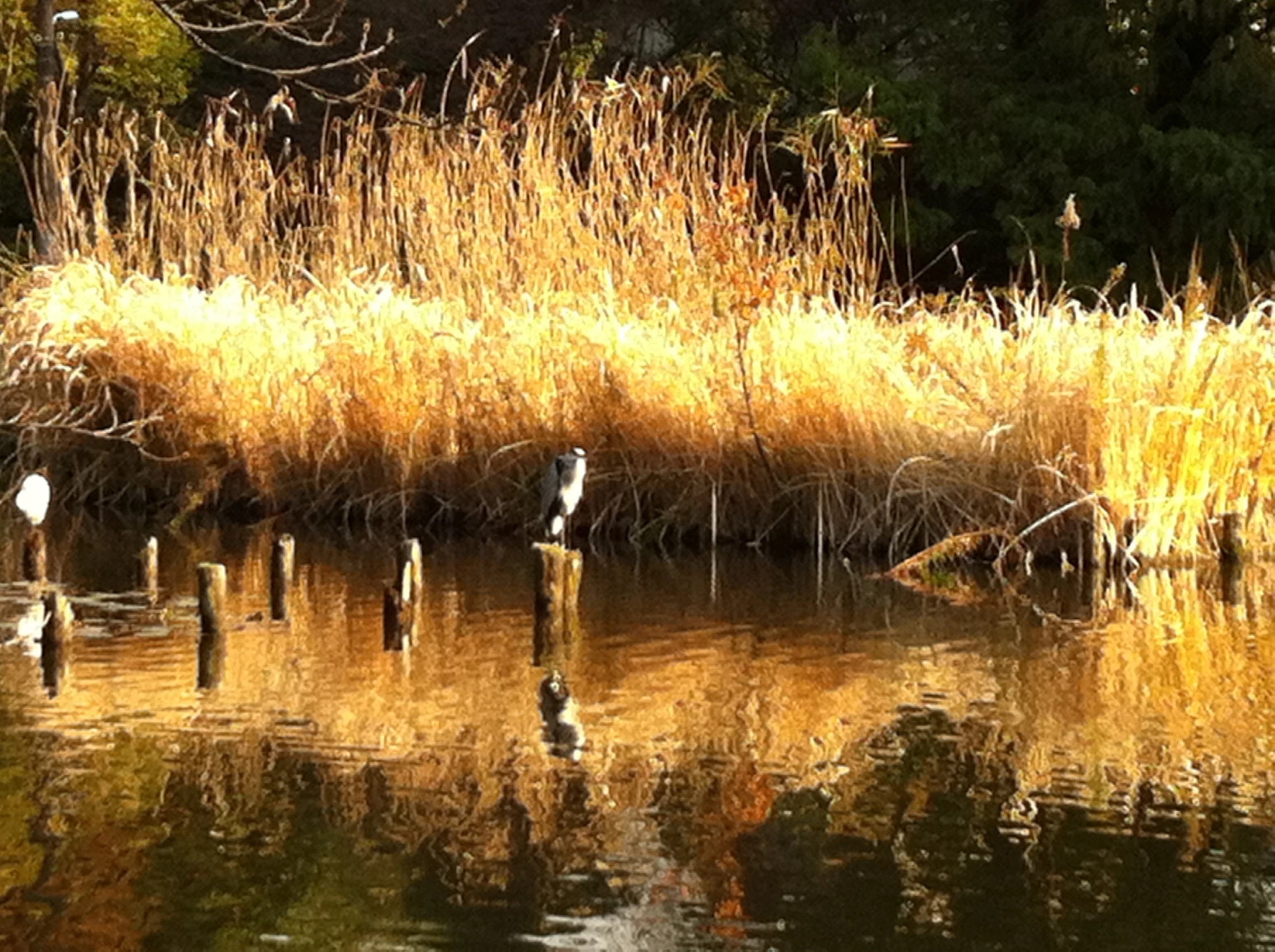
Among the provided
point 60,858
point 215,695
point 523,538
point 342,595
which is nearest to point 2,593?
point 342,595

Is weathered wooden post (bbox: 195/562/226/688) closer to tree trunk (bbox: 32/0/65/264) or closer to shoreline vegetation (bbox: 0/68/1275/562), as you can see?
shoreline vegetation (bbox: 0/68/1275/562)

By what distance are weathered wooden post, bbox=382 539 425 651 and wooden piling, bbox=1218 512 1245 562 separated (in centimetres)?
322

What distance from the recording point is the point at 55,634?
19.0 feet

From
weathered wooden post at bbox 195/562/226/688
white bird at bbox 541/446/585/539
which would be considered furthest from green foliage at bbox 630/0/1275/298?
weathered wooden post at bbox 195/562/226/688

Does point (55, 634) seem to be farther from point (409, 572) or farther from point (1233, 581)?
point (1233, 581)

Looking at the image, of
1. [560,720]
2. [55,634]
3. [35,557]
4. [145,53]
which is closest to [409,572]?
[55,634]

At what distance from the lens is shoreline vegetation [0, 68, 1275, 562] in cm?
842

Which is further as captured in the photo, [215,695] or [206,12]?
[206,12]

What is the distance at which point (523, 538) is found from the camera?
9.34 metres

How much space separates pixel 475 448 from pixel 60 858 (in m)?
5.60

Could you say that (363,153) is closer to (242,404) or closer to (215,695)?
(242,404)

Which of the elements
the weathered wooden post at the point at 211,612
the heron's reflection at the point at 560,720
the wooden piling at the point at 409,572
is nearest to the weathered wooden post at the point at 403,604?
the wooden piling at the point at 409,572

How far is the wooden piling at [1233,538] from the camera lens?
838 cm

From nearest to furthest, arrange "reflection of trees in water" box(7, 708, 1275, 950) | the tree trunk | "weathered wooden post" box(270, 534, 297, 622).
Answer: "reflection of trees in water" box(7, 708, 1275, 950) → "weathered wooden post" box(270, 534, 297, 622) → the tree trunk
